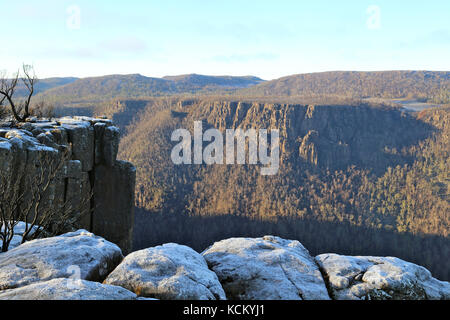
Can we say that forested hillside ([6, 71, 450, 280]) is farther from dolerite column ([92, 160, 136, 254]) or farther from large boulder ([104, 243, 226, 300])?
large boulder ([104, 243, 226, 300])

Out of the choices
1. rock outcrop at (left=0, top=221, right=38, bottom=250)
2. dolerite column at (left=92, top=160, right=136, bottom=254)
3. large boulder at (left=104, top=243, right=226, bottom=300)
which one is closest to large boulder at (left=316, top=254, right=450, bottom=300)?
large boulder at (left=104, top=243, right=226, bottom=300)

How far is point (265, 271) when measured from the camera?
11203 mm

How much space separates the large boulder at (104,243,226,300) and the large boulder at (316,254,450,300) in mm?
4045

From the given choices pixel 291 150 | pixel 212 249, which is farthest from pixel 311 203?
pixel 212 249

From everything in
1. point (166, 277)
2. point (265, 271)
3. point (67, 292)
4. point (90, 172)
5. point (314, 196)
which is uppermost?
point (67, 292)

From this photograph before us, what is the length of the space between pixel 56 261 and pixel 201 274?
3787 mm

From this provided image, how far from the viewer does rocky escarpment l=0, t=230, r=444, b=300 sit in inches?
335

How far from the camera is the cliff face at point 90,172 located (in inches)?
779

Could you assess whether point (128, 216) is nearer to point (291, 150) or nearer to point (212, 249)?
point (212, 249)

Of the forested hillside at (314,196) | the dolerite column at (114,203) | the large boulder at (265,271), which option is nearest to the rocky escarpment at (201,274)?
the large boulder at (265,271)

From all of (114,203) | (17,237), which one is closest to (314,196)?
(114,203)

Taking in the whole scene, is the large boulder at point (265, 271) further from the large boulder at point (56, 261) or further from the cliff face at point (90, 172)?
the cliff face at point (90, 172)

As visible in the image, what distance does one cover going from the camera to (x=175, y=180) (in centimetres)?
16438

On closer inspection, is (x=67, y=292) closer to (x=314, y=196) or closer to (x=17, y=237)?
(x=17, y=237)
